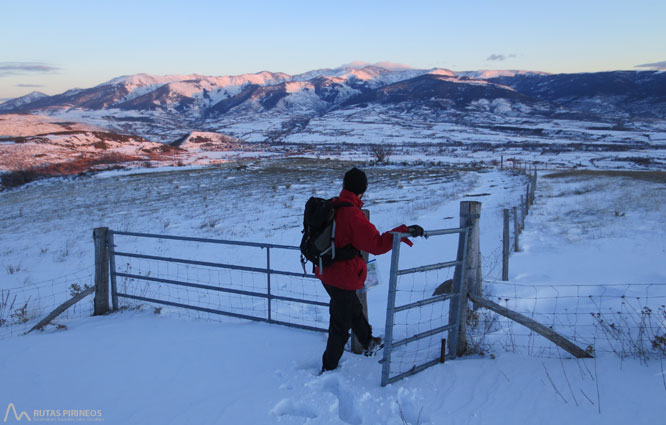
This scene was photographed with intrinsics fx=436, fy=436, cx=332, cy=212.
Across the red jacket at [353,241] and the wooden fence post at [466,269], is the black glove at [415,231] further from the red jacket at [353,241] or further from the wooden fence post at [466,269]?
the wooden fence post at [466,269]

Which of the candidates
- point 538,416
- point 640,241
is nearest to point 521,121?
point 640,241

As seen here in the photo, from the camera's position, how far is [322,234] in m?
3.83

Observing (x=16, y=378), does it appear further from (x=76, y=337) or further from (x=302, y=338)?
(x=302, y=338)

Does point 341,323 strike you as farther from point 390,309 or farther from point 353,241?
point 353,241

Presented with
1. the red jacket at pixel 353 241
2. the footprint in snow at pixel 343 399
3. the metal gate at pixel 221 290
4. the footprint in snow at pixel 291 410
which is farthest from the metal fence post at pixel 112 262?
the red jacket at pixel 353 241

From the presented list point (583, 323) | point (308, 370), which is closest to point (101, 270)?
point (308, 370)

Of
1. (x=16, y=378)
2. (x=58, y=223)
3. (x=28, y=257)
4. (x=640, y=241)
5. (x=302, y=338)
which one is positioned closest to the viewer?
(x=16, y=378)

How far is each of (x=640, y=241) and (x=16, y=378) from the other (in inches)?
517

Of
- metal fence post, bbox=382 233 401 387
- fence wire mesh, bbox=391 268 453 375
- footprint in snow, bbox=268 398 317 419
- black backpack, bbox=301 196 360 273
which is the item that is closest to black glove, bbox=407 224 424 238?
metal fence post, bbox=382 233 401 387

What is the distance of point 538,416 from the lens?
364cm

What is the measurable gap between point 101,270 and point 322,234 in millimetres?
4639

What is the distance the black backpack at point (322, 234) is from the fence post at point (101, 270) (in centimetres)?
427

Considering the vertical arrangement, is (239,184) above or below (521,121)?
below

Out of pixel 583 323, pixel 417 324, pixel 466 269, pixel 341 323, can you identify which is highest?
pixel 466 269
